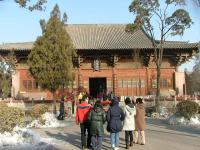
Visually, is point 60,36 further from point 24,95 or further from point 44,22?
point 24,95

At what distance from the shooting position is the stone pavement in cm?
1224

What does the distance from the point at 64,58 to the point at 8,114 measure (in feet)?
48.3

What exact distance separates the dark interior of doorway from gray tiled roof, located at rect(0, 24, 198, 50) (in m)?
3.77

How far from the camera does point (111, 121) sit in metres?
11.6

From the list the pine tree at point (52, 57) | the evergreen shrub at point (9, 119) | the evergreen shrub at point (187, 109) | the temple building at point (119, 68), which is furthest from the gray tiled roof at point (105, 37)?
the evergreen shrub at point (9, 119)

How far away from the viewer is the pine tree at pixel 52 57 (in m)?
27.1

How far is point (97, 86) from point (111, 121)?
30.7m

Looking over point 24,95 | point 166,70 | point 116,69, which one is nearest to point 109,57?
point 116,69

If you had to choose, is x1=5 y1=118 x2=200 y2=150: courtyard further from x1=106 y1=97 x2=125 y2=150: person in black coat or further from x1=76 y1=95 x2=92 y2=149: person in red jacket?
x1=106 y1=97 x2=125 y2=150: person in black coat

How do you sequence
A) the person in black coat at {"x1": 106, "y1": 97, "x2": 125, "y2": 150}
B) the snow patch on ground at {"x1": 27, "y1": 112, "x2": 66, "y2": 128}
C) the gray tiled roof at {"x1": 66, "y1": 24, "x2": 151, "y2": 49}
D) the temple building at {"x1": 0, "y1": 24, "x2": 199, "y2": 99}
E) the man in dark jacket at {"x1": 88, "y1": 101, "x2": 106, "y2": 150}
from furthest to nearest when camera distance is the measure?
the gray tiled roof at {"x1": 66, "y1": 24, "x2": 151, "y2": 49} → the temple building at {"x1": 0, "y1": 24, "x2": 199, "y2": 99} → the snow patch on ground at {"x1": 27, "y1": 112, "x2": 66, "y2": 128} → the person in black coat at {"x1": 106, "y1": 97, "x2": 125, "y2": 150} → the man in dark jacket at {"x1": 88, "y1": 101, "x2": 106, "y2": 150}

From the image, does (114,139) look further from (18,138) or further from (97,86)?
(97,86)

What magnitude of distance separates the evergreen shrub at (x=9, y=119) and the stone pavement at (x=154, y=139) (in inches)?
48.8

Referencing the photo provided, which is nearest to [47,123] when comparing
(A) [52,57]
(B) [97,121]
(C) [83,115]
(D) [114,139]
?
Result: (C) [83,115]

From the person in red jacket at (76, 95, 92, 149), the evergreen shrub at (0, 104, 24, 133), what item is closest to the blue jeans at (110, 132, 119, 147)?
the person in red jacket at (76, 95, 92, 149)
